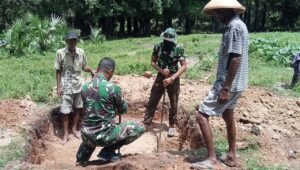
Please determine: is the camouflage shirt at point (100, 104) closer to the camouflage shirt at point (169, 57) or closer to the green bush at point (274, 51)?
the camouflage shirt at point (169, 57)

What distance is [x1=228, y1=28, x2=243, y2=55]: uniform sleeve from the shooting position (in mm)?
5033

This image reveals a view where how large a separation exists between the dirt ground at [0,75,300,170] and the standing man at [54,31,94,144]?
1.71 feet

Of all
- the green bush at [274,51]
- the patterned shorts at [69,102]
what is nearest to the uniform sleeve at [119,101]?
the patterned shorts at [69,102]

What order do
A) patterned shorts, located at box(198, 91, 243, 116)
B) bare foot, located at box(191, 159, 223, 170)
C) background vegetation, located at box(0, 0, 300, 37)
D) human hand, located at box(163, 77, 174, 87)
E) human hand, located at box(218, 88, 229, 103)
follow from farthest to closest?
background vegetation, located at box(0, 0, 300, 37), human hand, located at box(163, 77, 174, 87), bare foot, located at box(191, 159, 223, 170), patterned shorts, located at box(198, 91, 243, 116), human hand, located at box(218, 88, 229, 103)

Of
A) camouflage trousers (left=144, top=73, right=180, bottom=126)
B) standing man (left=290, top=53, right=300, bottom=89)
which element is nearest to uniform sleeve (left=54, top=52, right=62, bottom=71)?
camouflage trousers (left=144, top=73, right=180, bottom=126)

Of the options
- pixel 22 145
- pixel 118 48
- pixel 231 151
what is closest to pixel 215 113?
pixel 231 151

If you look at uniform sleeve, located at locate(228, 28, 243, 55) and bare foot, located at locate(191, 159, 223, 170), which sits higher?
uniform sleeve, located at locate(228, 28, 243, 55)

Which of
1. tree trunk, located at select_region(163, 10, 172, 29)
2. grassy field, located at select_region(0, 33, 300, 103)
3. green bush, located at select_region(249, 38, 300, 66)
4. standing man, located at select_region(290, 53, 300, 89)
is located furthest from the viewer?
tree trunk, located at select_region(163, 10, 172, 29)

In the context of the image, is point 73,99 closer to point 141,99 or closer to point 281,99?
point 141,99

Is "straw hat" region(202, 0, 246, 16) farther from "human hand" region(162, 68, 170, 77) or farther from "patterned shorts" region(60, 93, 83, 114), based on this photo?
"patterned shorts" region(60, 93, 83, 114)

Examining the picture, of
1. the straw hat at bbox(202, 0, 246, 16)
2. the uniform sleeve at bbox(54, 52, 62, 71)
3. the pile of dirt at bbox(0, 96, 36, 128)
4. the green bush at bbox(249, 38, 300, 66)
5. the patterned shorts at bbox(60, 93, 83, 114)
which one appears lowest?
the pile of dirt at bbox(0, 96, 36, 128)

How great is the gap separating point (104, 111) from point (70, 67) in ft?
8.08

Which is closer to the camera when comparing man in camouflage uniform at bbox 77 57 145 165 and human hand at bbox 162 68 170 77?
man in camouflage uniform at bbox 77 57 145 165

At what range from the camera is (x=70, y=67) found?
7816mm
